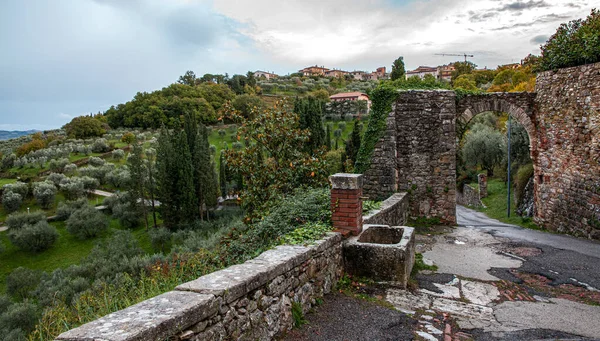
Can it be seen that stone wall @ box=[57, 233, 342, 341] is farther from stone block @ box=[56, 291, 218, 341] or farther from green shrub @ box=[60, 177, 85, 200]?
green shrub @ box=[60, 177, 85, 200]

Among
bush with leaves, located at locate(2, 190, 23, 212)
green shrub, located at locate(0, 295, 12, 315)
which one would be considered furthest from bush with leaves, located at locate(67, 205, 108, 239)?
green shrub, located at locate(0, 295, 12, 315)

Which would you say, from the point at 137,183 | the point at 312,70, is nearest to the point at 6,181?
the point at 137,183

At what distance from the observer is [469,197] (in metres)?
25.1

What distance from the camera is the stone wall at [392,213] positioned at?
6.73m

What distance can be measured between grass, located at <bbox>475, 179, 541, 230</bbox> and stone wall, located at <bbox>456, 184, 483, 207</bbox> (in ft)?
2.12

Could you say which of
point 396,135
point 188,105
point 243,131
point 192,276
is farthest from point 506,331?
point 188,105

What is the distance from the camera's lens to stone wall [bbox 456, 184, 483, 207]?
76.6ft

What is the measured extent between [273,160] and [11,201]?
27.6m

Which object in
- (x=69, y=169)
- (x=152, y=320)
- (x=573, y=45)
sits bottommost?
(x=69, y=169)

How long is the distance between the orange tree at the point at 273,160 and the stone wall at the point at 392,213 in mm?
1404

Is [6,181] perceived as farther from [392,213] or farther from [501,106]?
[501,106]

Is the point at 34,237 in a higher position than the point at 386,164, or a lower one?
lower

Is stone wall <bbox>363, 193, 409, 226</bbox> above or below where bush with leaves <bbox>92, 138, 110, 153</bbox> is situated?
below

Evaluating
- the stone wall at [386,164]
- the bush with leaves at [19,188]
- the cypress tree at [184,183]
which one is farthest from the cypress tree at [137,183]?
the stone wall at [386,164]
